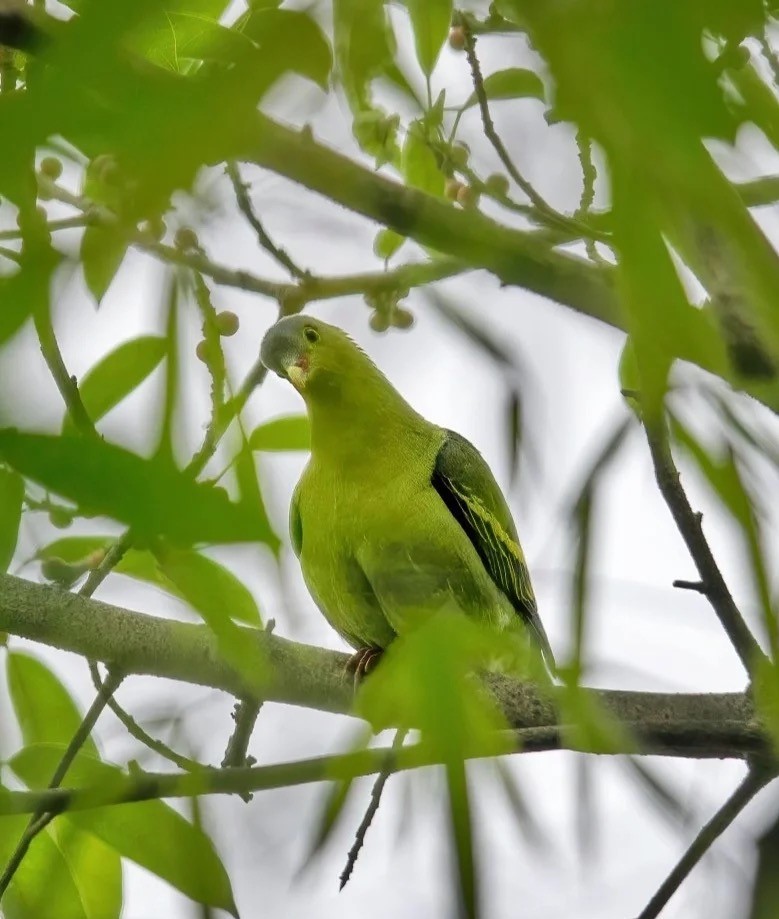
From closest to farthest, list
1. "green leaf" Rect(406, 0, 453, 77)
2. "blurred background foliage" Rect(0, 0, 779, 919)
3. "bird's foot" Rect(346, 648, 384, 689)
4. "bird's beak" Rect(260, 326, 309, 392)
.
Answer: "blurred background foliage" Rect(0, 0, 779, 919) < "green leaf" Rect(406, 0, 453, 77) < "bird's foot" Rect(346, 648, 384, 689) < "bird's beak" Rect(260, 326, 309, 392)

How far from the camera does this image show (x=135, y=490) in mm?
691

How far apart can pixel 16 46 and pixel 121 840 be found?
1.03 meters

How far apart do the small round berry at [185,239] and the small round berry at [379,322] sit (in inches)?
16.5

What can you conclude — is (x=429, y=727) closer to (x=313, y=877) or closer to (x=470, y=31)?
(x=313, y=877)

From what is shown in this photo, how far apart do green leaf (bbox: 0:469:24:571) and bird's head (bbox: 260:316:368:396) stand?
137 centimetres

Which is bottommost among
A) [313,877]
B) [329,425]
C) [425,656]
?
[313,877]

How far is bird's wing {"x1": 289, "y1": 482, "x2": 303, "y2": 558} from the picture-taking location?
3.07 metres

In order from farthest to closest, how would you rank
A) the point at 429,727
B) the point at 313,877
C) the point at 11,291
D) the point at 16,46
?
the point at 313,877 < the point at 429,727 < the point at 16,46 < the point at 11,291

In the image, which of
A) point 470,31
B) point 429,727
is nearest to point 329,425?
point 470,31

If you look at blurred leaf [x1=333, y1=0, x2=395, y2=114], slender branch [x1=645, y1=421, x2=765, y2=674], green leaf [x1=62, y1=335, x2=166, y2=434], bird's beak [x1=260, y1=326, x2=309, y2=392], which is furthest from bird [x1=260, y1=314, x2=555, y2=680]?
blurred leaf [x1=333, y1=0, x2=395, y2=114]

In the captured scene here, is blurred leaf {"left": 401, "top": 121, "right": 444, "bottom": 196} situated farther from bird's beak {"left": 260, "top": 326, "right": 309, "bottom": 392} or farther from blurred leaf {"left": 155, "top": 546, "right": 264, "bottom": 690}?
blurred leaf {"left": 155, "top": 546, "right": 264, "bottom": 690}

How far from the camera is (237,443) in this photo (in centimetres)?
83

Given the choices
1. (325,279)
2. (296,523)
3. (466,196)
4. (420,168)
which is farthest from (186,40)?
(296,523)

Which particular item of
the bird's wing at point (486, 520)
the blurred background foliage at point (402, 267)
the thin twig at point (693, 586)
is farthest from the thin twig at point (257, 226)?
the bird's wing at point (486, 520)
